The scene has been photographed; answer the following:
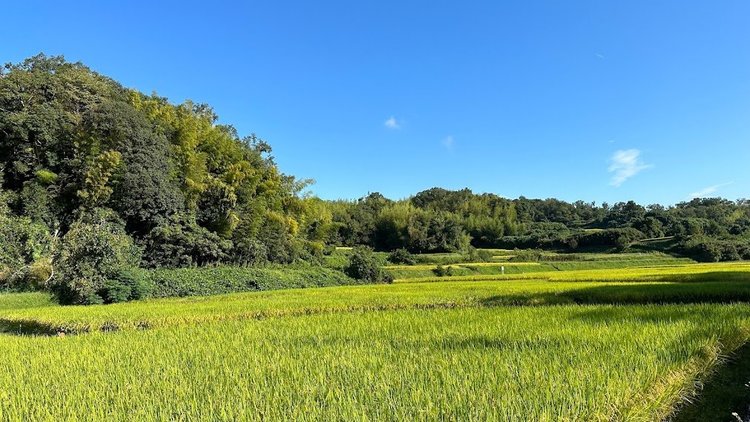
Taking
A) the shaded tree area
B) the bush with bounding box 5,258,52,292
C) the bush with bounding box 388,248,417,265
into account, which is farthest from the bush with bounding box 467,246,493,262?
the bush with bounding box 5,258,52,292

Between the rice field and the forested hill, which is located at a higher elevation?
the forested hill

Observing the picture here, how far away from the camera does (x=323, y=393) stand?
3857 millimetres

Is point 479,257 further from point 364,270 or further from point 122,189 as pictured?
point 122,189

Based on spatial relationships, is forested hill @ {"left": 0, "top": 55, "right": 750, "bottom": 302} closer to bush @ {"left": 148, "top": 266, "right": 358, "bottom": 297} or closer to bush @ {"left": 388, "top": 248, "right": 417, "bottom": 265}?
bush @ {"left": 148, "top": 266, "right": 358, "bottom": 297}

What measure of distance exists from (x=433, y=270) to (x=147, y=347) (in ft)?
117

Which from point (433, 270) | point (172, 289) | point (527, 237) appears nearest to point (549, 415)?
point (172, 289)

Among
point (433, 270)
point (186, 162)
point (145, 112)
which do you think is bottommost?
point (433, 270)

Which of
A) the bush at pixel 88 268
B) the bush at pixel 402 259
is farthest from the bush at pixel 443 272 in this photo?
the bush at pixel 88 268

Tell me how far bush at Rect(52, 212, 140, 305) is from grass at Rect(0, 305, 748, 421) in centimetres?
1339

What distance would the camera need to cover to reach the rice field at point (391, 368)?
3404 mm

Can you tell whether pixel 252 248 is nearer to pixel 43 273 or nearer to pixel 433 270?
pixel 43 273

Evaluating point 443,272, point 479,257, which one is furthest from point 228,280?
point 479,257

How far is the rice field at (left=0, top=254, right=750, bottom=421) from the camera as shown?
3.40m

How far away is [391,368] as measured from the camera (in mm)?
4582
